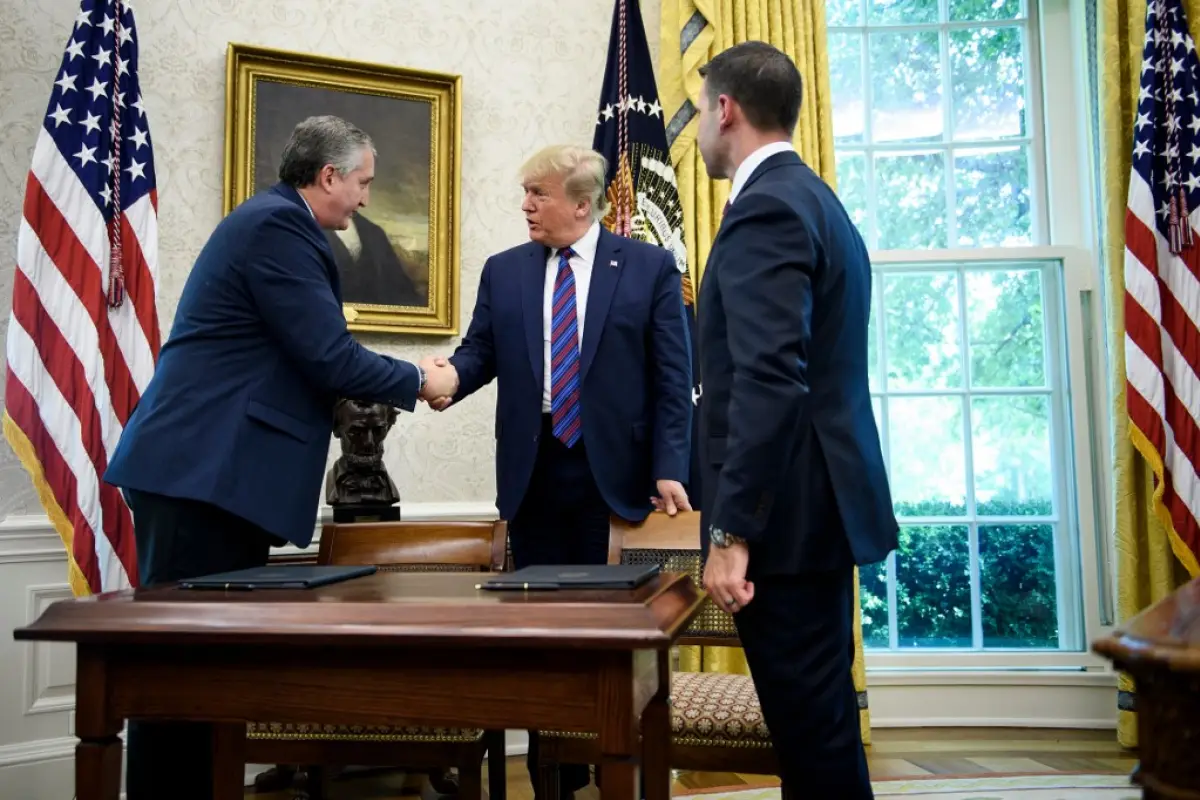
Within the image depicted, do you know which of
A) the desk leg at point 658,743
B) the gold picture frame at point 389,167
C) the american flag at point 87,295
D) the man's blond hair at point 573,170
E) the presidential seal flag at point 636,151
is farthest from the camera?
the presidential seal flag at point 636,151

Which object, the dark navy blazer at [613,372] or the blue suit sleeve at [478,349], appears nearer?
the dark navy blazer at [613,372]

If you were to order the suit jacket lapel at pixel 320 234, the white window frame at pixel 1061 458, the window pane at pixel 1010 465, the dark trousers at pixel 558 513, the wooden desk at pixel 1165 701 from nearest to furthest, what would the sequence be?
1. the wooden desk at pixel 1165 701
2. the suit jacket lapel at pixel 320 234
3. the dark trousers at pixel 558 513
4. the white window frame at pixel 1061 458
5. the window pane at pixel 1010 465

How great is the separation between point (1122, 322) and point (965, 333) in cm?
57

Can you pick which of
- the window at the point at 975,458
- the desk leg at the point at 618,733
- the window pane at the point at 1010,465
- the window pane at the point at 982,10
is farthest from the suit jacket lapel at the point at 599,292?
the window pane at the point at 982,10

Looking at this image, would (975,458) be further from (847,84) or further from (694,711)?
(694,711)

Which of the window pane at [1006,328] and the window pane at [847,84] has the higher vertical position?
the window pane at [847,84]

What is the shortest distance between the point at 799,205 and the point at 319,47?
8.32ft

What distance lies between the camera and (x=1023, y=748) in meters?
3.64

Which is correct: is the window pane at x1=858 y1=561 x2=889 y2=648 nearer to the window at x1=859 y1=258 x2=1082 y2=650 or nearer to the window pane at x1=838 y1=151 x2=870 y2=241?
the window at x1=859 y1=258 x2=1082 y2=650

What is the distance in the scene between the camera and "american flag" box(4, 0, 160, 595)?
2904mm

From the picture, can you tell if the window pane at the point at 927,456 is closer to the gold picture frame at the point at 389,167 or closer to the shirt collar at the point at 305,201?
the gold picture frame at the point at 389,167

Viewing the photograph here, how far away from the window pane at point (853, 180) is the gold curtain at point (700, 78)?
0.36 metres

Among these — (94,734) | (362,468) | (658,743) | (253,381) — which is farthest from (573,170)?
(94,734)

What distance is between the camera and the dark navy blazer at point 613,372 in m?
2.49
